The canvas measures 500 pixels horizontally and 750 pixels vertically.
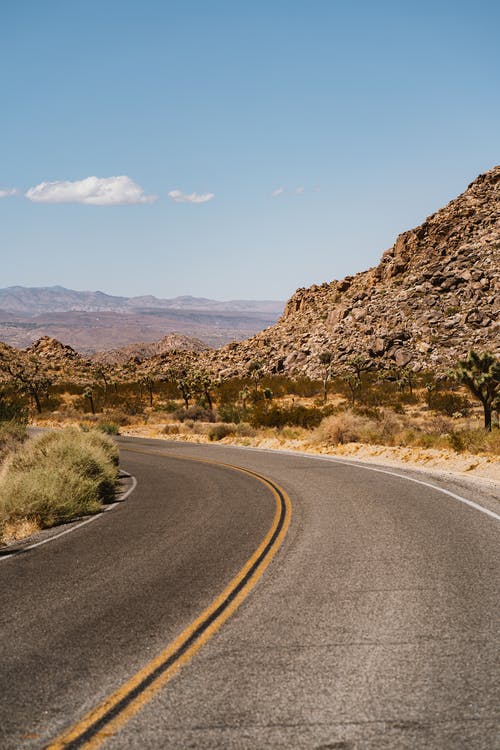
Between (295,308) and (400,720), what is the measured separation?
11276 cm

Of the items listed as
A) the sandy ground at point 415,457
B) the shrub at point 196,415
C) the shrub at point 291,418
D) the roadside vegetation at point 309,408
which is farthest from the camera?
the shrub at point 196,415

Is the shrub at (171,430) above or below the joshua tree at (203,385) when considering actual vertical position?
below

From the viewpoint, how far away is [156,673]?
4617mm

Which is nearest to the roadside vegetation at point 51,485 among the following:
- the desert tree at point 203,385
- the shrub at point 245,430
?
the shrub at point 245,430

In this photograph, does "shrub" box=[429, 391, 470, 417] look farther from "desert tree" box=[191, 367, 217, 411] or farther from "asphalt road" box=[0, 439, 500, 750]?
"asphalt road" box=[0, 439, 500, 750]

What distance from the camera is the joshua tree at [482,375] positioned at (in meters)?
32.0

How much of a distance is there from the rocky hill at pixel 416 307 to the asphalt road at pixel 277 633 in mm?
62638

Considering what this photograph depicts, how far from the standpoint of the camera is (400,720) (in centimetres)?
385

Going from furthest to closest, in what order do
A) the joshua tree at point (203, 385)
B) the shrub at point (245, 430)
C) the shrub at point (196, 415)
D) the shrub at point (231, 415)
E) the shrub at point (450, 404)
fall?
1. the joshua tree at point (203, 385)
2. the shrub at point (196, 415)
3. the shrub at point (450, 404)
4. the shrub at point (231, 415)
5. the shrub at point (245, 430)

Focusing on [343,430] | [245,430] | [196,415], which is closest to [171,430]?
[196,415]

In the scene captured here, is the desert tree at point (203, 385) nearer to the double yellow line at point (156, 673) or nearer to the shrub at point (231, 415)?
the shrub at point (231, 415)

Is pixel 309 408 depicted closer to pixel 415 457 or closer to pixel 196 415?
pixel 196 415

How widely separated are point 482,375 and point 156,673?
30.7 m

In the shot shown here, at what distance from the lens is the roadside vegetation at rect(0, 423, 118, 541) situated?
39.0ft
